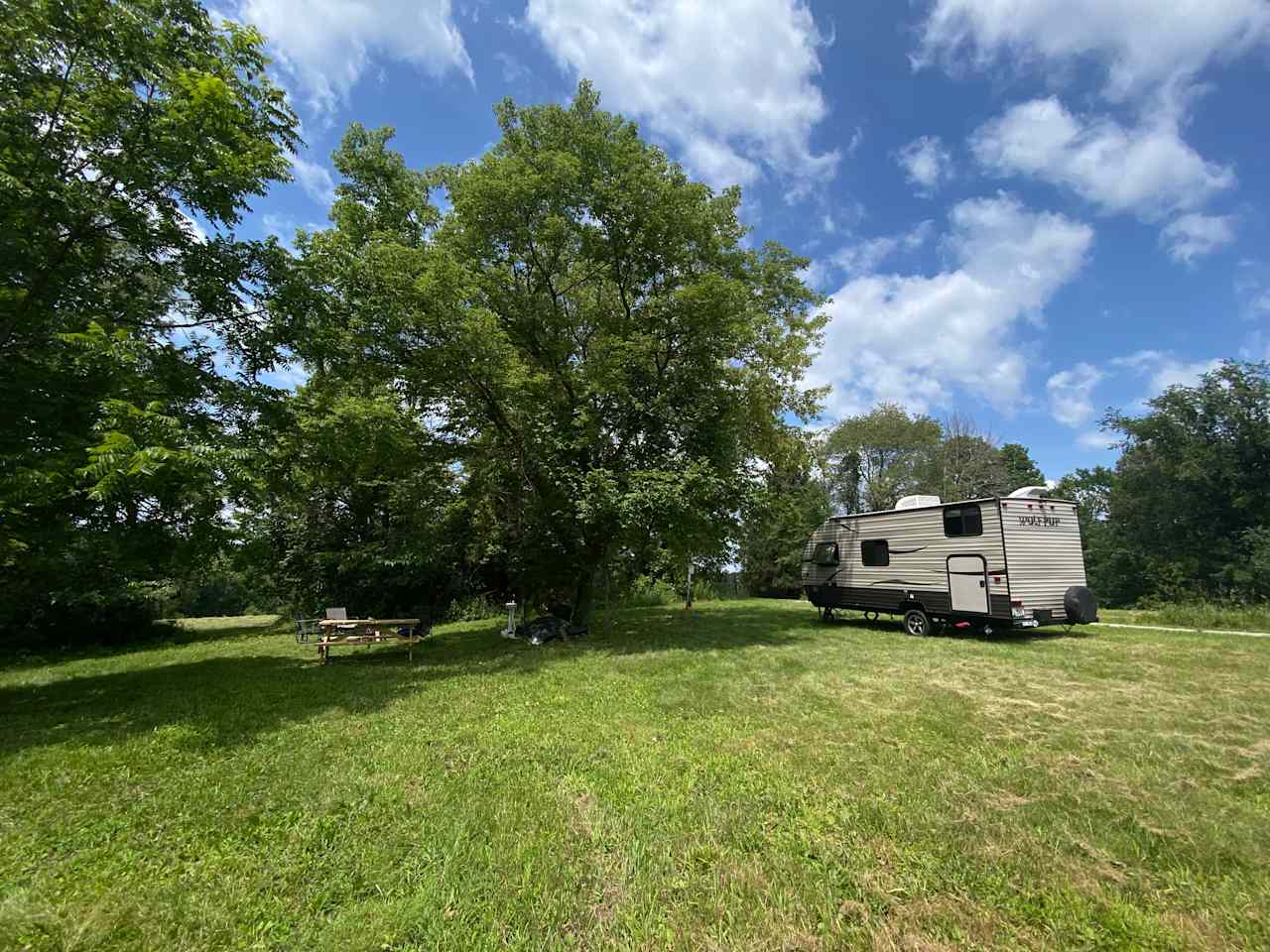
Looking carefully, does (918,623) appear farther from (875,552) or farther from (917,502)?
(917,502)

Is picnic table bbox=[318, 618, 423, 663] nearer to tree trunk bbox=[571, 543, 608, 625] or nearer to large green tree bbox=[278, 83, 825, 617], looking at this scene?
large green tree bbox=[278, 83, 825, 617]

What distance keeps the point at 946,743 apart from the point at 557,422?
396 inches

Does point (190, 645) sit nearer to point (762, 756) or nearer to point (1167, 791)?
point (762, 756)

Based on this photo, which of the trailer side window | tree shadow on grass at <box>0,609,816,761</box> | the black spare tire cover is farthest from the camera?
the trailer side window

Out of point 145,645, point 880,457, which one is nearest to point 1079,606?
point 145,645

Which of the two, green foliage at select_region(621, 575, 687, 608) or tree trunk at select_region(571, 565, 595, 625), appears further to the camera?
green foliage at select_region(621, 575, 687, 608)

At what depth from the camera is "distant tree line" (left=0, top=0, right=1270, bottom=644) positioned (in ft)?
22.5

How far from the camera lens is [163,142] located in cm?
697

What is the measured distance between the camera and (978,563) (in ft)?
36.8

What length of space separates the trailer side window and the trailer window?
67.0 inches

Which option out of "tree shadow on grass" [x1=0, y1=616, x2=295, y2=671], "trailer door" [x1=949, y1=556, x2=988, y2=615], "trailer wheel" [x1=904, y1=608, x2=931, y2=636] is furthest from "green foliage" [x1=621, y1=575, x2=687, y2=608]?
"tree shadow on grass" [x1=0, y1=616, x2=295, y2=671]

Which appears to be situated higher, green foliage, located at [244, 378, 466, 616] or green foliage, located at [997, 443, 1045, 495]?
green foliage, located at [997, 443, 1045, 495]

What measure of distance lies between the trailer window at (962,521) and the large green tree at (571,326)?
4483mm

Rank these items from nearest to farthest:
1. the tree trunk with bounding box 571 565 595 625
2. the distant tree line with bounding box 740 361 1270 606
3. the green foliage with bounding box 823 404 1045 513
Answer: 1. the tree trunk with bounding box 571 565 595 625
2. the distant tree line with bounding box 740 361 1270 606
3. the green foliage with bounding box 823 404 1045 513
